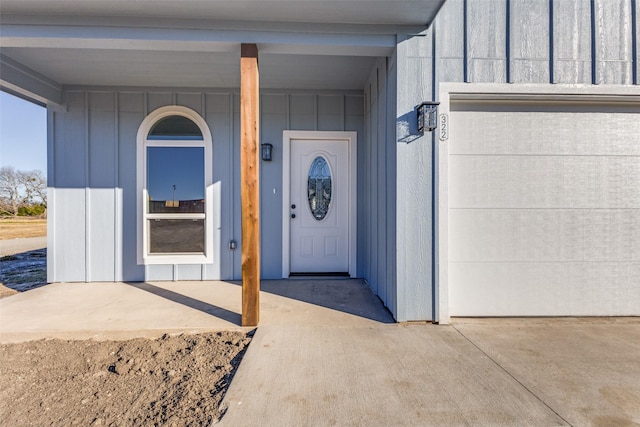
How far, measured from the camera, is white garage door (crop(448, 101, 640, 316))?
9.98ft

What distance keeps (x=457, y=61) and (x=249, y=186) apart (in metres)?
2.27

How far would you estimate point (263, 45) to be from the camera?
285 centimetres

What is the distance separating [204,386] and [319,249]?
2.77m

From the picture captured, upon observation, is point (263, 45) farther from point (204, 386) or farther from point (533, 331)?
point (533, 331)

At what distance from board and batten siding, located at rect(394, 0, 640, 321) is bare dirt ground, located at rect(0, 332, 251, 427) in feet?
5.47

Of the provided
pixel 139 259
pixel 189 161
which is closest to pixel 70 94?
pixel 189 161

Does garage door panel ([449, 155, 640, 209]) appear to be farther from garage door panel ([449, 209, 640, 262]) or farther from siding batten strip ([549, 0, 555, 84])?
siding batten strip ([549, 0, 555, 84])

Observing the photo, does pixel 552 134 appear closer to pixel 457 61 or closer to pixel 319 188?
pixel 457 61

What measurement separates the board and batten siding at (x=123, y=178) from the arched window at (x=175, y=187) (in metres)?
0.12

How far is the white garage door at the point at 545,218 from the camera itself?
304 centimetres

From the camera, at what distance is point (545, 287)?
305cm

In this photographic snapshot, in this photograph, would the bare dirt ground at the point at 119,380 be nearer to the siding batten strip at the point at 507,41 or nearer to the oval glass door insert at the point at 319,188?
the oval glass door insert at the point at 319,188

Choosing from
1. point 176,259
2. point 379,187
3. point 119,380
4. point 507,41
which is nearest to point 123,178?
point 176,259

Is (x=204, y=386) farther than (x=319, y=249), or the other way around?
(x=319, y=249)
